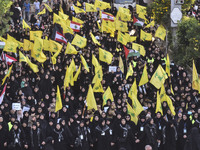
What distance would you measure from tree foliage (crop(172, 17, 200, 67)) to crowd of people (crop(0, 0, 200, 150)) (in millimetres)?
1430

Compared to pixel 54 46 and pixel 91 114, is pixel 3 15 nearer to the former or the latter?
pixel 54 46

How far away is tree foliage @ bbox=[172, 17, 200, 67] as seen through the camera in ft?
71.6

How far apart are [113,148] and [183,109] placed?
2589mm

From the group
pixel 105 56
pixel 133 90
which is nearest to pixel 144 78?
pixel 133 90

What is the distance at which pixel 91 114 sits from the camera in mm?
17312

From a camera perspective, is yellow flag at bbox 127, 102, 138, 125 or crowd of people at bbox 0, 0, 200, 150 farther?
yellow flag at bbox 127, 102, 138, 125

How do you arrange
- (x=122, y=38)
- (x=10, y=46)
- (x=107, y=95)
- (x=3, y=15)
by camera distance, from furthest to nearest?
(x=3, y=15)
(x=122, y=38)
(x=10, y=46)
(x=107, y=95)

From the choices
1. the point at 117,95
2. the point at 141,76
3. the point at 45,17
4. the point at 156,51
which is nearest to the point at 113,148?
the point at 117,95

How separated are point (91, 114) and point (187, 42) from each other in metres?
7.10

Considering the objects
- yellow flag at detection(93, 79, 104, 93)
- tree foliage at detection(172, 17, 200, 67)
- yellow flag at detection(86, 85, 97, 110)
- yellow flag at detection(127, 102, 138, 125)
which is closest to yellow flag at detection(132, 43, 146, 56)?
tree foliage at detection(172, 17, 200, 67)

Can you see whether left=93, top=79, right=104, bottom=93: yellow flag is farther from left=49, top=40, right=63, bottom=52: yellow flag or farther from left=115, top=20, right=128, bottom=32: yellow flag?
left=115, top=20, right=128, bottom=32: yellow flag

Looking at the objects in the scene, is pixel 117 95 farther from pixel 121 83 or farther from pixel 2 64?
pixel 2 64

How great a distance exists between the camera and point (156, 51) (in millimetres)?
22312

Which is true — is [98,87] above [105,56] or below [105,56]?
below
